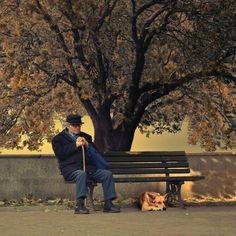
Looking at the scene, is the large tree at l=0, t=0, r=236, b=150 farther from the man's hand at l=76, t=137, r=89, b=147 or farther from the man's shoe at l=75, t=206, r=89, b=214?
the man's shoe at l=75, t=206, r=89, b=214

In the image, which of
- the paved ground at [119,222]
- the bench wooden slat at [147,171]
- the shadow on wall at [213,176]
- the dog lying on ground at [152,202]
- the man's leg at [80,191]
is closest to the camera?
the paved ground at [119,222]

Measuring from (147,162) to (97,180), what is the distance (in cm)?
160

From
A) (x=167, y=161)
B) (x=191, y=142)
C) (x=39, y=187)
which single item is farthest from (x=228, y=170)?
(x=191, y=142)

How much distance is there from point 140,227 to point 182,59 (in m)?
5.28

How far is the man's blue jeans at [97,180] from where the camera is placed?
9.28 meters

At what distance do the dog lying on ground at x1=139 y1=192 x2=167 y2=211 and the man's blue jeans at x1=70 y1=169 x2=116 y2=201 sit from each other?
2.64 ft

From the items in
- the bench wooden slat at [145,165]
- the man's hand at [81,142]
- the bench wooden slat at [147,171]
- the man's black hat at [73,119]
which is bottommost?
the bench wooden slat at [147,171]

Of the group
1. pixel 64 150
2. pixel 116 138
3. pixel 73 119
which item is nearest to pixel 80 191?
pixel 64 150

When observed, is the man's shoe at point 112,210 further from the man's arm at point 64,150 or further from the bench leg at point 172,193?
the bench leg at point 172,193

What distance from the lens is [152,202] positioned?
1010 cm

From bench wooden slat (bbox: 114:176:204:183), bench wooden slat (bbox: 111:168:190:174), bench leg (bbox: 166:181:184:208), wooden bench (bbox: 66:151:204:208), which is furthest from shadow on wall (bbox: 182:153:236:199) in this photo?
bench wooden slat (bbox: 114:176:204:183)

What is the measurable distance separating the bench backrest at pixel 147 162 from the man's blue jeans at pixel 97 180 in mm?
895

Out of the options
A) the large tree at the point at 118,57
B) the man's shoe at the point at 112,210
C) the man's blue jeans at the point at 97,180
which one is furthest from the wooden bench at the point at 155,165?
the large tree at the point at 118,57

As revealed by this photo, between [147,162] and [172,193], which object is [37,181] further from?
[172,193]
